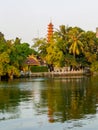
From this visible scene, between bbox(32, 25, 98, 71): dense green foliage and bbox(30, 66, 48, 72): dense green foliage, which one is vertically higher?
bbox(32, 25, 98, 71): dense green foliage

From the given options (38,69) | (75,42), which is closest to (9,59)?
(38,69)

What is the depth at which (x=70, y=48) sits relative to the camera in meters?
99.4

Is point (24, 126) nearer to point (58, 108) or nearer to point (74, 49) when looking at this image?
point (58, 108)

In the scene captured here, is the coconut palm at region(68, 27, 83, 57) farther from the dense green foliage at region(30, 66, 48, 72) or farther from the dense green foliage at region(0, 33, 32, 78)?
the dense green foliage at region(0, 33, 32, 78)

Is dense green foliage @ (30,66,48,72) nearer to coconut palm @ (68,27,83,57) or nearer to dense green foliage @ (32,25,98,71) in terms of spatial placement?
dense green foliage @ (32,25,98,71)

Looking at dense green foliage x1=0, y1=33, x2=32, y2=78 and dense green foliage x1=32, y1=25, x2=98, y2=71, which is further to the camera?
dense green foliage x1=32, y1=25, x2=98, y2=71

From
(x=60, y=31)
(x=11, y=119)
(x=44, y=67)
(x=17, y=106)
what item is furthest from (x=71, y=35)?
(x=11, y=119)

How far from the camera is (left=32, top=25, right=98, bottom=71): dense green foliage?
323 ft

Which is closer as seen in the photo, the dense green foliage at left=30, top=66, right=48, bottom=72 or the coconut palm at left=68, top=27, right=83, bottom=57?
the coconut palm at left=68, top=27, right=83, bottom=57

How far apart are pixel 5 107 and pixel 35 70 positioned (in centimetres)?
7120

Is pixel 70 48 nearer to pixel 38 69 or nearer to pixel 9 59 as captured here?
pixel 38 69

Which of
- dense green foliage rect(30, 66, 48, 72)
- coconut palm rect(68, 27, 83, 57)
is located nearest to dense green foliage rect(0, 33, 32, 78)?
dense green foliage rect(30, 66, 48, 72)

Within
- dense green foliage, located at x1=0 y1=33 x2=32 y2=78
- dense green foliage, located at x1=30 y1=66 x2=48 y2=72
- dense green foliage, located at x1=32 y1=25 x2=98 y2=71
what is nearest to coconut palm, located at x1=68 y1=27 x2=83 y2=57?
dense green foliage, located at x1=32 y1=25 x2=98 y2=71

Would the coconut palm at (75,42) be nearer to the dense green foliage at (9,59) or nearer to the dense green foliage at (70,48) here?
the dense green foliage at (70,48)
